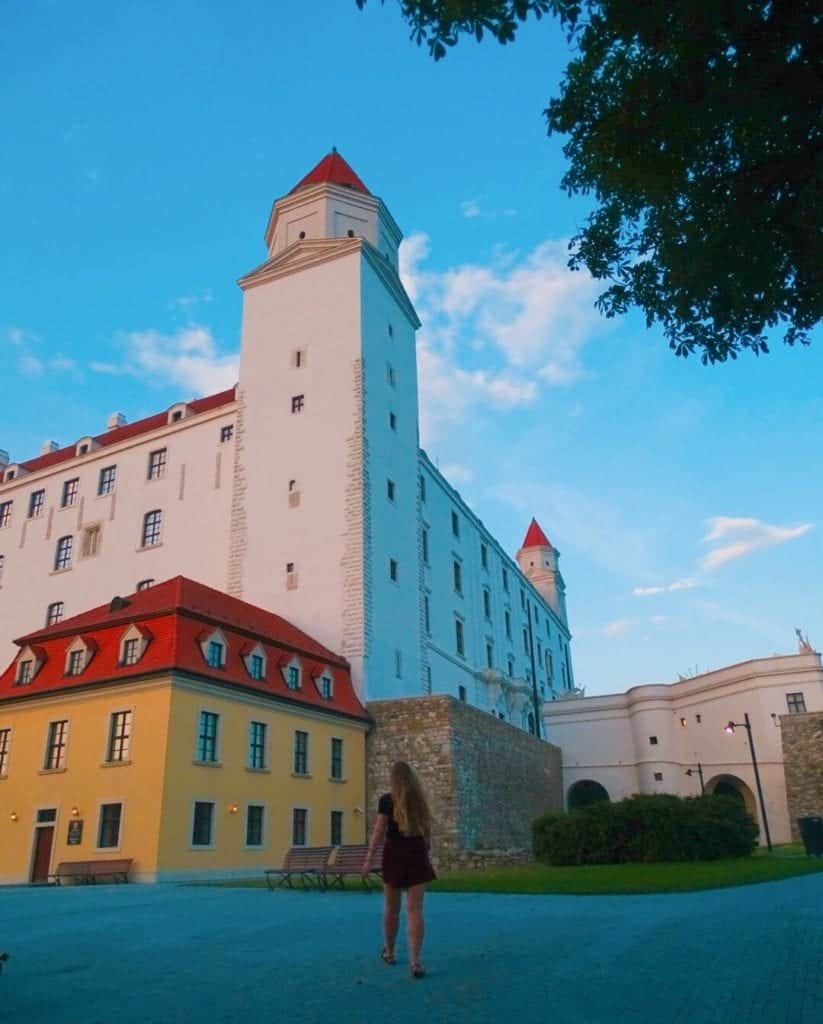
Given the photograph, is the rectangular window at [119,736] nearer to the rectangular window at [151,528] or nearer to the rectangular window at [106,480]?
the rectangular window at [151,528]

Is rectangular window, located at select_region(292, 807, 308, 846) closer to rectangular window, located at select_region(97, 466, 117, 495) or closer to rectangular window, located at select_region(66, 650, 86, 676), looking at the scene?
rectangular window, located at select_region(66, 650, 86, 676)

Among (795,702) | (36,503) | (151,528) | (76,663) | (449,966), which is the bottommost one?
(449,966)

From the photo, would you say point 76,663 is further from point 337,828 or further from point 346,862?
point 346,862

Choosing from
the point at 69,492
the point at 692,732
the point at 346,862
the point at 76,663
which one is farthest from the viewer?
the point at 692,732

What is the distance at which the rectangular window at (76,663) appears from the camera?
2514 cm

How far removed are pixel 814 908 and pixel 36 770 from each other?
2149cm

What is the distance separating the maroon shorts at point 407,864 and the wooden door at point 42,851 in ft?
66.2

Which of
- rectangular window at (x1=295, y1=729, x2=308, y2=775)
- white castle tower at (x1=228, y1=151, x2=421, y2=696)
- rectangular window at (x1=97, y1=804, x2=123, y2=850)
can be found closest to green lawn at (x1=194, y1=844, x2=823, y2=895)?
rectangular window at (x1=97, y1=804, x2=123, y2=850)

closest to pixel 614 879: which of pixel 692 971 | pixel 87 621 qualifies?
pixel 692 971

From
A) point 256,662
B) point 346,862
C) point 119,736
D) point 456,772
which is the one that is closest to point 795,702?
point 456,772

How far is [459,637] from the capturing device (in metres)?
44.2

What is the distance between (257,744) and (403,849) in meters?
20.0

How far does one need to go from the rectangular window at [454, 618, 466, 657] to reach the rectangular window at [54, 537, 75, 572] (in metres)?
20.1

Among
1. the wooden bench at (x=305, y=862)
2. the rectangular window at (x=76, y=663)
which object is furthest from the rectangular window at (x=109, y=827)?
the wooden bench at (x=305, y=862)
